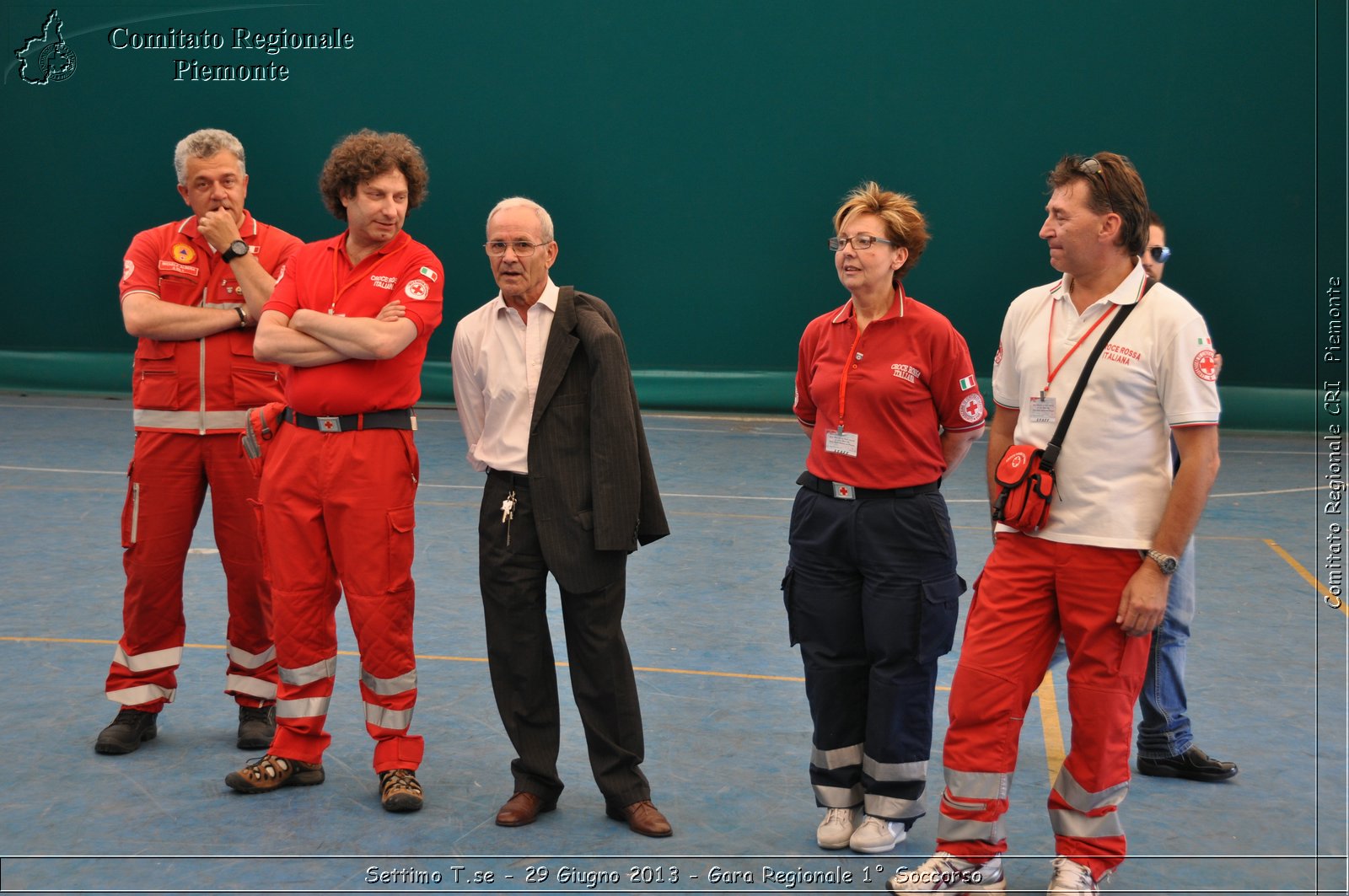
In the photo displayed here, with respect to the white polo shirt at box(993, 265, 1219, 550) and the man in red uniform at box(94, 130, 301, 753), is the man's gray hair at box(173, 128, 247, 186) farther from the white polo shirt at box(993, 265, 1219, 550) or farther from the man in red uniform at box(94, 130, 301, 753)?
the white polo shirt at box(993, 265, 1219, 550)

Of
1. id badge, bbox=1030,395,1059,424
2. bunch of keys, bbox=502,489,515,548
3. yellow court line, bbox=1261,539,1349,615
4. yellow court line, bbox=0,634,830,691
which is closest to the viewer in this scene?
id badge, bbox=1030,395,1059,424

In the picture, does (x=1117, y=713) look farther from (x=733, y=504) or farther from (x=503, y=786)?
(x=733, y=504)

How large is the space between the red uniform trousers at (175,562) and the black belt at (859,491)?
6.82ft

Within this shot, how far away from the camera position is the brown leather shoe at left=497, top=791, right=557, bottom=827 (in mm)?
3938

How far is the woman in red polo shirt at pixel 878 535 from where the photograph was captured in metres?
3.79

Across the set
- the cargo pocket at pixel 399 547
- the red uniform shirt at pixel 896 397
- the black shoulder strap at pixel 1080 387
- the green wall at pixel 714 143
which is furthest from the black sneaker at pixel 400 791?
the green wall at pixel 714 143

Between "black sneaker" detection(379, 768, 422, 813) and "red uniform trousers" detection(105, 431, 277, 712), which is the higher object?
"red uniform trousers" detection(105, 431, 277, 712)

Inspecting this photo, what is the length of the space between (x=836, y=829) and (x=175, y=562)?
259cm

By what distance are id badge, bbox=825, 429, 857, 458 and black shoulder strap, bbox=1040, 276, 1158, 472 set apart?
637 mm

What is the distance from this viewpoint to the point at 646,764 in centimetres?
447

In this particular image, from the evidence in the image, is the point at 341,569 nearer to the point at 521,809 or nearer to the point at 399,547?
the point at 399,547

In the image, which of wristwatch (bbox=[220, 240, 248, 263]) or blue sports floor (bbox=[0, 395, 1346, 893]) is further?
wristwatch (bbox=[220, 240, 248, 263])

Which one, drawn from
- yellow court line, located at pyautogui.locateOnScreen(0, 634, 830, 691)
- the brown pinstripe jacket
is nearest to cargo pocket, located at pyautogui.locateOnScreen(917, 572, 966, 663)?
the brown pinstripe jacket

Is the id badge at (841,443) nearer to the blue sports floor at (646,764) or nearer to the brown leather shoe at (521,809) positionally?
the blue sports floor at (646,764)
